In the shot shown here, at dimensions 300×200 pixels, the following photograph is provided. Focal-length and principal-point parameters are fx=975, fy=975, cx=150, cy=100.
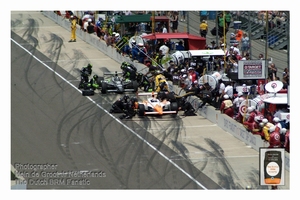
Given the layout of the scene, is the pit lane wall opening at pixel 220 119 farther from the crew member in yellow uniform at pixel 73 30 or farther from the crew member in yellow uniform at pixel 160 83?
the crew member in yellow uniform at pixel 73 30

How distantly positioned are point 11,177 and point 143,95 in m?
11.5

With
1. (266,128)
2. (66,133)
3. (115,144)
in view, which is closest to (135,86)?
(66,133)

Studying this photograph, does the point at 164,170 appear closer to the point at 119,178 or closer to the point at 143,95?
the point at 119,178

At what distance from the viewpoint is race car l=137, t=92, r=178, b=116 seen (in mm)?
37594

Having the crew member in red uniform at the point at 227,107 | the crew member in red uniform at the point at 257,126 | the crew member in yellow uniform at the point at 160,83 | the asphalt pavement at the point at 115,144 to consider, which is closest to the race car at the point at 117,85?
the asphalt pavement at the point at 115,144

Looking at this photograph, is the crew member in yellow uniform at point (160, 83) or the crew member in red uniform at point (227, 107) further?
the crew member in yellow uniform at point (160, 83)

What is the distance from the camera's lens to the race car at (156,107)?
3759 cm

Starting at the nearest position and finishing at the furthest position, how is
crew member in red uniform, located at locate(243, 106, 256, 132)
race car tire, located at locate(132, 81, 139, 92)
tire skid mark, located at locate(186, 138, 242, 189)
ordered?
tire skid mark, located at locate(186, 138, 242, 189) → crew member in red uniform, located at locate(243, 106, 256, 132) → race car tire, located at locate(132, 81, 139, 92)

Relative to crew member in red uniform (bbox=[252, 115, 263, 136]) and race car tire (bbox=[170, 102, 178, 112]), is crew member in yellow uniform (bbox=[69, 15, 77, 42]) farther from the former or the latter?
crew member in red uniform (bbox=[252, 115, 263, 136])

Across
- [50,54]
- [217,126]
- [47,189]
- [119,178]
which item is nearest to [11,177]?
[47,189]

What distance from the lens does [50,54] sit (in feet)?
157

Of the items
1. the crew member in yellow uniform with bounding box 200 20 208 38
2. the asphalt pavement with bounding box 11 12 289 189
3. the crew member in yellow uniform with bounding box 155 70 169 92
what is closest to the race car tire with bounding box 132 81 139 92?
the crew member in yellow uniform with bounding box 155 70 169 92

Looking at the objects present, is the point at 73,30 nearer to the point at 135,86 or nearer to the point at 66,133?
the point at 135,86

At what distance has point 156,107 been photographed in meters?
37.8
